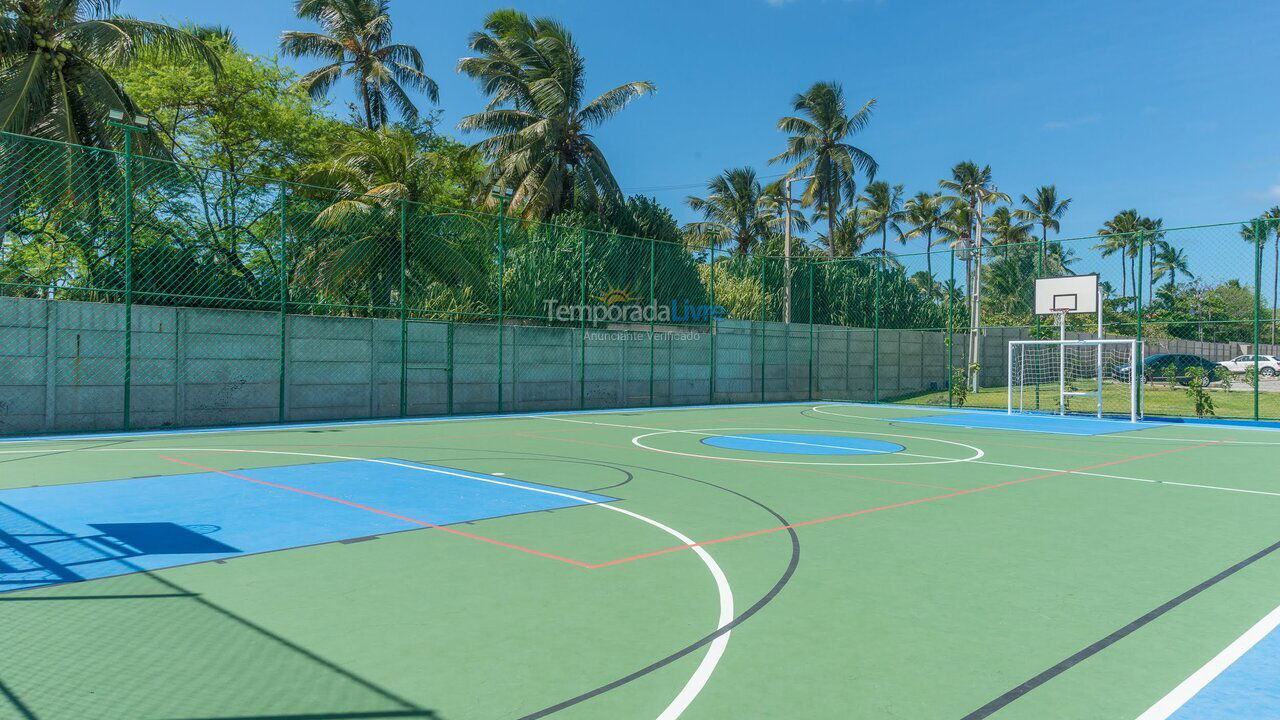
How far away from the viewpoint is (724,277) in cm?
2159

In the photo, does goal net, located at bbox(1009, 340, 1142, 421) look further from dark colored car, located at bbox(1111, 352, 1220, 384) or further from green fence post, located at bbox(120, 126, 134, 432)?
green fence post, located at bbox(120, 126, 134, 432)

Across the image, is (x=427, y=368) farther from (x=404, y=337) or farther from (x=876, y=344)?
(x=876, y=344)

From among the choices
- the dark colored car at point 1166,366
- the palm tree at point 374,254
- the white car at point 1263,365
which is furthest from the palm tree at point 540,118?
the white car at point 1263,365

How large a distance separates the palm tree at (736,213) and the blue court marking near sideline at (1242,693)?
122 ft

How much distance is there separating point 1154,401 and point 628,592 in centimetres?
2145

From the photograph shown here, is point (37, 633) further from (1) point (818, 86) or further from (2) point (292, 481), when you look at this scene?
(1) point (818, 86)

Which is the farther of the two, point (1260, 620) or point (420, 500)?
point (420, 500)

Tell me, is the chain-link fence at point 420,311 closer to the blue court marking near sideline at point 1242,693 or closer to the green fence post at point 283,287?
the green fence post at point 283,287

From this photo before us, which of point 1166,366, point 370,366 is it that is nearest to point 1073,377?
point 1166,366

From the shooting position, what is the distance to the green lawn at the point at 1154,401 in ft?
62.0

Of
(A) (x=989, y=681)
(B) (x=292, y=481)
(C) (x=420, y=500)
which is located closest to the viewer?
(A) (x=989, y=681)

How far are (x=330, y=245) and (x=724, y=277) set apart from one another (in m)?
10.7

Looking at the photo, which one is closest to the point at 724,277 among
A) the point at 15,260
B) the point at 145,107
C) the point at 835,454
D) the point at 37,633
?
the point at 835,454

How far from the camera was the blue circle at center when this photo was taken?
10.3 m
